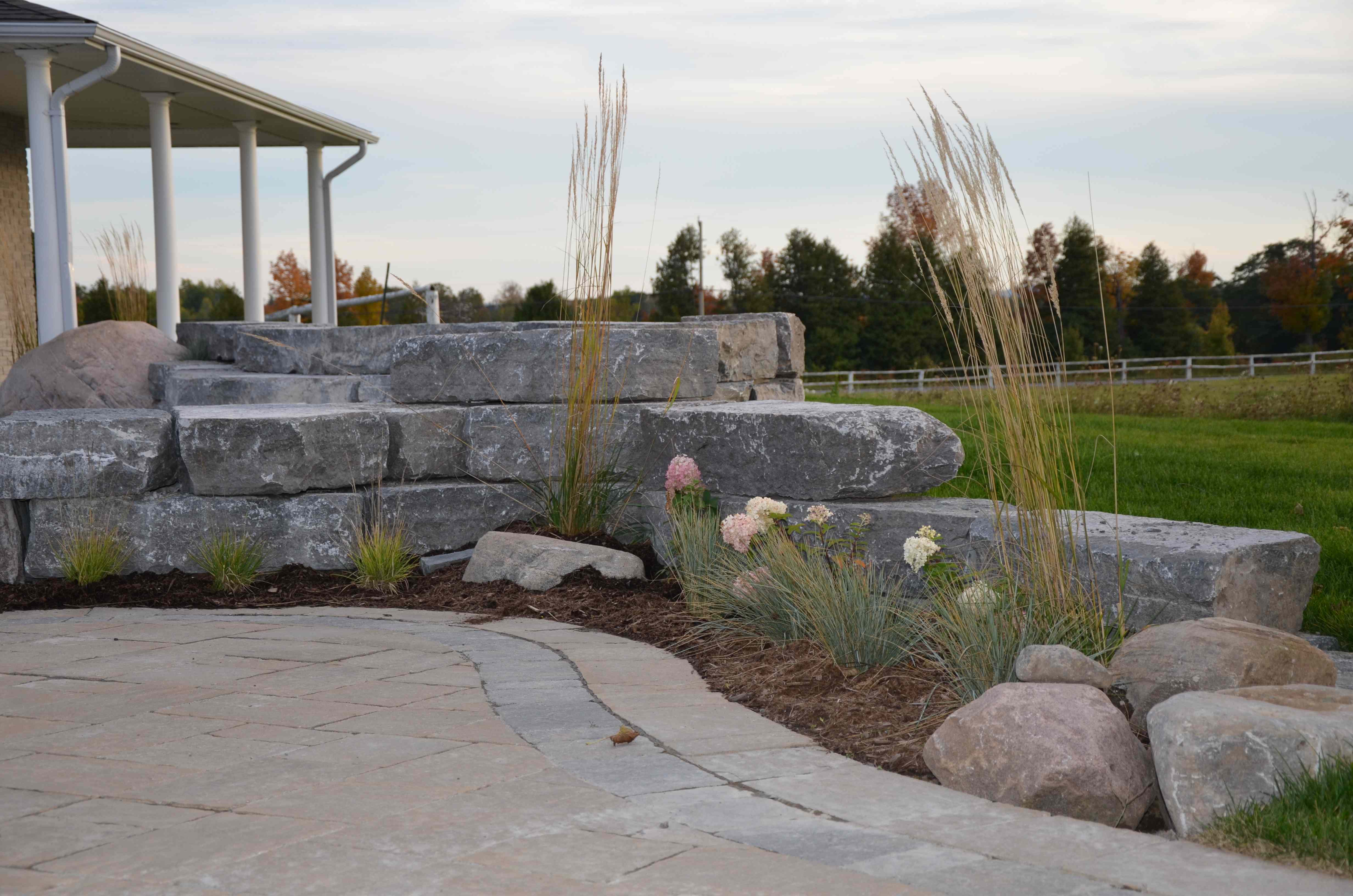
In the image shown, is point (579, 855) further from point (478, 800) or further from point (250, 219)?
point (250, 219)

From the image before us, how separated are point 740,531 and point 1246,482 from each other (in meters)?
4.04

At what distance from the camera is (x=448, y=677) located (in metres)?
3.18

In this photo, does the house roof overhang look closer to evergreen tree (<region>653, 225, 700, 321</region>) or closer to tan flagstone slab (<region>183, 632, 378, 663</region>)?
tan flagstone slab (<region>183, 632, 378, 663</region>)

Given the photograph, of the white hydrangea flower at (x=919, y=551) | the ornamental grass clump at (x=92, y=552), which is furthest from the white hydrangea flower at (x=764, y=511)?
the ornamental grass clump at (x=92, y=552)

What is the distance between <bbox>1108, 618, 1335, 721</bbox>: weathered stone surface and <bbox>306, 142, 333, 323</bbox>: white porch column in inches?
378

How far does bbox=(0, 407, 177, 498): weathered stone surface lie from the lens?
15.1 feet

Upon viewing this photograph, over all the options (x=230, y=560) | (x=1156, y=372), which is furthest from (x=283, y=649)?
(x=1156, y=372)

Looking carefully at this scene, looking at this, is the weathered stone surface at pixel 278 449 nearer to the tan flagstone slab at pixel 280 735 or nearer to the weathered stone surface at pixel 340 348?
the weathered stone surface at pixel 340 348

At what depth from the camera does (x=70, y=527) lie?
466 centimetres

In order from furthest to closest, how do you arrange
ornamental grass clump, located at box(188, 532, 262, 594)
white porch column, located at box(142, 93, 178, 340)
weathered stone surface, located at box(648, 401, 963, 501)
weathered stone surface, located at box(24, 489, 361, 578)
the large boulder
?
white porch column, located at box(142, 93, 178, 340) → the large boulder → weathered stone surface, located at box(24, 489, 361, 578) → ornamental grass clump, located at box(188, 532, 262, 594) → weathered stone surface, located at box(648, 401, 963, 501)

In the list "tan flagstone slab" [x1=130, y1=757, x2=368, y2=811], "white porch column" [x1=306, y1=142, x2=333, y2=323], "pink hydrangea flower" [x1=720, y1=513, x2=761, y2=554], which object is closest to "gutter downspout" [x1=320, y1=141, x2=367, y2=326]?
"white porch column" [x1=306, y1=142, x2=333, y2=323]

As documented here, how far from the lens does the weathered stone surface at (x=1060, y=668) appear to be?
8.73 feet

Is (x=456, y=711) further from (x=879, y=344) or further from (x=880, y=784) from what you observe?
(x=879, y=344)

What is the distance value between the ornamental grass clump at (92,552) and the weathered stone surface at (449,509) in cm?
103
